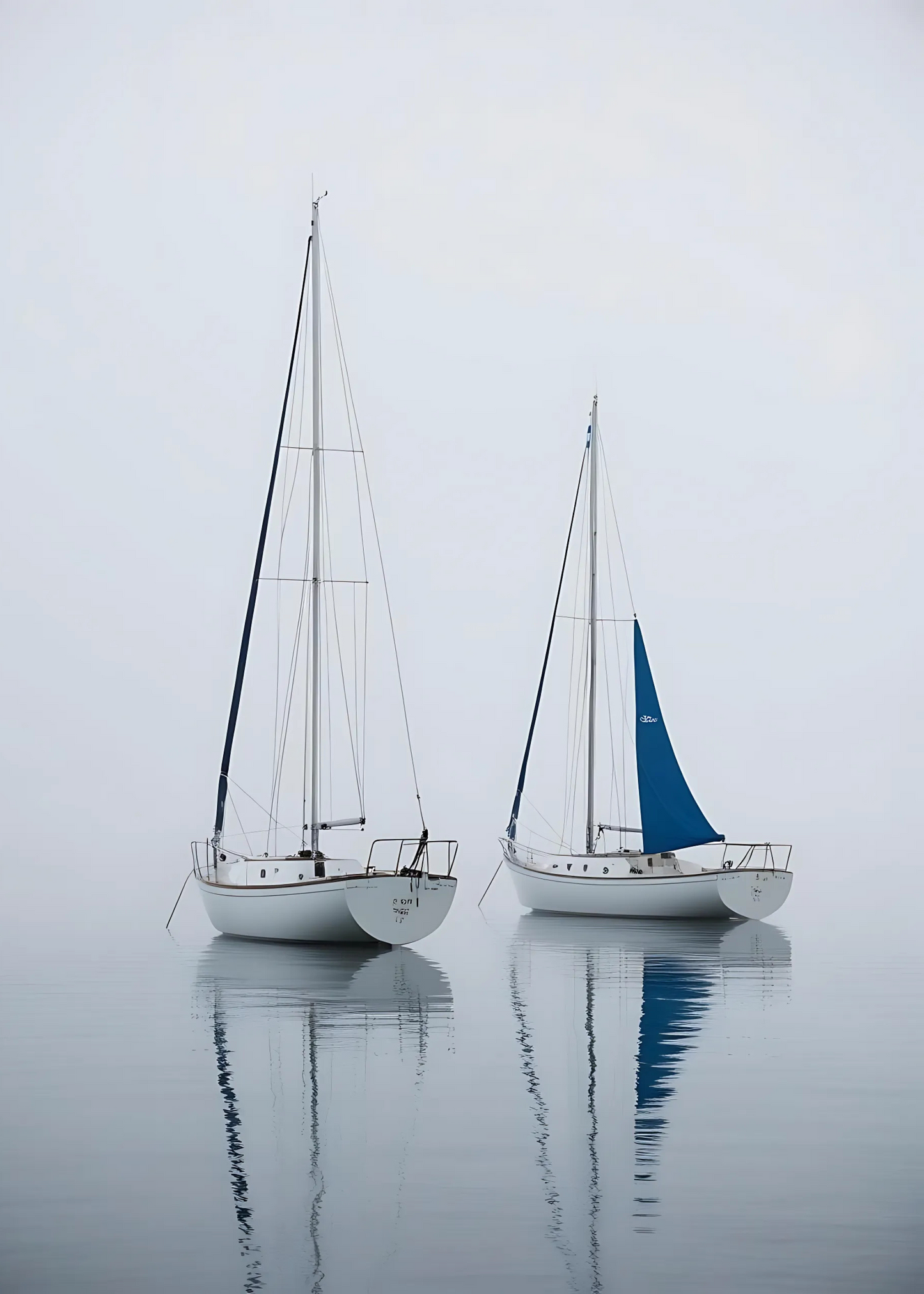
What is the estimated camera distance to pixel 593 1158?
965 cm

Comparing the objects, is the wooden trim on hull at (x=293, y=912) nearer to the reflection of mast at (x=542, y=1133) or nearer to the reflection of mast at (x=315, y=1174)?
the reflection of mast at (x=542, y=1133)

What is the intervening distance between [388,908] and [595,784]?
1192cm

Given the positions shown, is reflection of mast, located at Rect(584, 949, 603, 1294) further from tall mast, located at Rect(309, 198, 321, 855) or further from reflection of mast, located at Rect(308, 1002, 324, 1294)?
tall mast, located at Rect(309, 198, 321, 855)

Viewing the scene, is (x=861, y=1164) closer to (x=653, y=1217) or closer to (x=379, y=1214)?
(x=653, y=1217)

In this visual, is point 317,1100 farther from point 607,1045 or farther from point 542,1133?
point 607,1045

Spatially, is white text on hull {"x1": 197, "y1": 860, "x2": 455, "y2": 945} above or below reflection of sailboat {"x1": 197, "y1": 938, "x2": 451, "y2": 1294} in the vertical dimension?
below

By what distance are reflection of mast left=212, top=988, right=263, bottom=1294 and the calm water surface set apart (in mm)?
23

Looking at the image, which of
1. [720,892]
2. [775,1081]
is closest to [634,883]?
[720,892]

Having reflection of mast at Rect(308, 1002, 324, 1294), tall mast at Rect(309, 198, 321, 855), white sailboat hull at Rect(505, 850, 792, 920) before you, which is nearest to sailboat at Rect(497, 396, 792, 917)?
white sailboat hull at Rect(505, 850, 792, 920)

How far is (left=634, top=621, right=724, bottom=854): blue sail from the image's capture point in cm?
3038

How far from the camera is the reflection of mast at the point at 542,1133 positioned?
7.90 meters

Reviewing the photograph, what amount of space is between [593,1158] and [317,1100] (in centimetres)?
252

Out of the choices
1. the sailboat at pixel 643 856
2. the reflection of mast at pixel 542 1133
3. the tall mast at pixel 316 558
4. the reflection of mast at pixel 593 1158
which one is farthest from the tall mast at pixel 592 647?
the reflection of mast at pixel 593 1158

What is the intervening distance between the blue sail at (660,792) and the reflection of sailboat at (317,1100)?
10.5 meters
